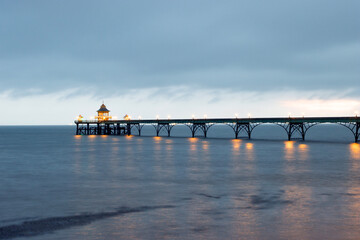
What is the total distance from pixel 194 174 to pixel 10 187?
16.7 metres

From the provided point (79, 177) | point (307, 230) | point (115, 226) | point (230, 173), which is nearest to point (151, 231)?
point (115, 226)

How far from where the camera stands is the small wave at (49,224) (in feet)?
58.5

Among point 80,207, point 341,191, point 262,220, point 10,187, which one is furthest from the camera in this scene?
point 10,187

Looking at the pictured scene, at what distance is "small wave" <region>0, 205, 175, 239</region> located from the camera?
1783cm

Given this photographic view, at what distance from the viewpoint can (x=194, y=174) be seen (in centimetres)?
3875

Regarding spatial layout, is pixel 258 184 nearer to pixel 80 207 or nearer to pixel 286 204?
pixel 286 204

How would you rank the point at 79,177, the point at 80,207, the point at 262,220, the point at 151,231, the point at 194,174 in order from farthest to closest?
1. the point at 194,174
2. the point at 79,177
3. the point at 80,207
4. the point at 262,220
5. the point at 151,231

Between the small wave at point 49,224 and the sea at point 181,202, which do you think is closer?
the small wave at point 49,224

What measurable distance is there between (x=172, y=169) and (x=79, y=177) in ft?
35.2

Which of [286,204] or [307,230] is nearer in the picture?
[307,230]

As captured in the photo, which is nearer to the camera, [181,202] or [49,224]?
[49,224]

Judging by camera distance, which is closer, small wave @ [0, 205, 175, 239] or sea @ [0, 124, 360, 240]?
small wave @ [0, 205, 175, 239]

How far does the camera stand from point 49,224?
1930cm

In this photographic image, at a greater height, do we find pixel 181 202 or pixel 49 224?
pixel 49 224
